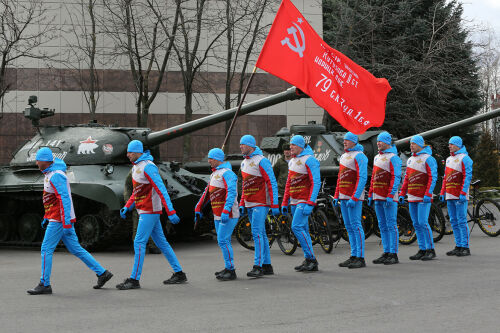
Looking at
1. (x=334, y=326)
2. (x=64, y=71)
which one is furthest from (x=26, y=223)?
(x=64, y=71)

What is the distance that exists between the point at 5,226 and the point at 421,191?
28.2 ft

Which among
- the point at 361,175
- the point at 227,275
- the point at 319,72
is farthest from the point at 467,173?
the point at 227,275

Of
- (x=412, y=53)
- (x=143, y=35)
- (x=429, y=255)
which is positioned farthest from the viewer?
(x=412, y=53)

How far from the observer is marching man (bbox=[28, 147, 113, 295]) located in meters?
8.32

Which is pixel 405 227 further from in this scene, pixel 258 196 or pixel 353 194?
pixel 258 196

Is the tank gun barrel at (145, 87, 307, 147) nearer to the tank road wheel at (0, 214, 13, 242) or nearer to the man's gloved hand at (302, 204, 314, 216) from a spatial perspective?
the man's gloved hand at (302, 204, 314, 216)

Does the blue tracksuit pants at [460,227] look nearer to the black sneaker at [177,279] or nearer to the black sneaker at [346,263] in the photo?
the black sneaker at [346,263]

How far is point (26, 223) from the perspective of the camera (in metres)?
14.5

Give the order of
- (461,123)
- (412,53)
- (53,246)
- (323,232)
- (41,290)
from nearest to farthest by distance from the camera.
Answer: (41,290), (53,246), (323,232), (461,123), (412,53)

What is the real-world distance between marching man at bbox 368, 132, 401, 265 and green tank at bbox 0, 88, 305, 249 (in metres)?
2.45

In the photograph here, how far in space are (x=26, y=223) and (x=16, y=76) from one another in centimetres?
1473

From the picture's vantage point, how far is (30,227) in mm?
14453

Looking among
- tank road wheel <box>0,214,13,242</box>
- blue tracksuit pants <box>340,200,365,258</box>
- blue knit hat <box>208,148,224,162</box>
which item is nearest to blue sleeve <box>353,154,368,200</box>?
blue tracksuit pants <box>340,200,365,258</box>

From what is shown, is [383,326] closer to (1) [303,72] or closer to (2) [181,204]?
(1) [303,72]
